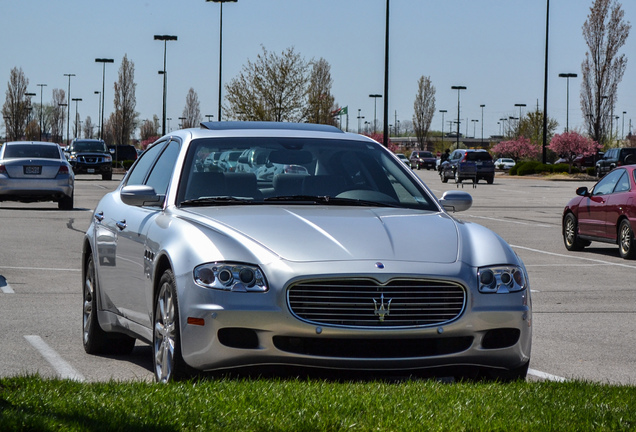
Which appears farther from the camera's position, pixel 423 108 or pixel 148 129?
pixel 148 129

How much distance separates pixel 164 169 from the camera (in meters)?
7.54

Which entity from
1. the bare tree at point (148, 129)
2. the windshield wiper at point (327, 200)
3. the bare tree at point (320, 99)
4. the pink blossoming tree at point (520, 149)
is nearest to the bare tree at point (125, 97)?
the bare tree at point (320, 99)

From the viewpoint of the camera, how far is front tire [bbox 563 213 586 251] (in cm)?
1898

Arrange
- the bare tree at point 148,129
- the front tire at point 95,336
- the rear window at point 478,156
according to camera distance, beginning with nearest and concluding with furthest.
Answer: the front tire at point 95,336 < the rear window at point 478,156 < the bare tree at point 148,129

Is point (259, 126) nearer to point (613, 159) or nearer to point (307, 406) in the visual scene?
point (307, 406)

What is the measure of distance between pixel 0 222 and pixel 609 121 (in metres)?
60.8

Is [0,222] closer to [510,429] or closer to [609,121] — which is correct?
[510,429]

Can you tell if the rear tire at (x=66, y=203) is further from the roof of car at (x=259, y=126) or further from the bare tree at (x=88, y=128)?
the bare tree at (x=88, y=128)

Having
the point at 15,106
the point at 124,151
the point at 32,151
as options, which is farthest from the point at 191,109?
the point at 32,151

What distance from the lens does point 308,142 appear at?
7.47 meters

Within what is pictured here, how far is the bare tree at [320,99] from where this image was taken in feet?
221

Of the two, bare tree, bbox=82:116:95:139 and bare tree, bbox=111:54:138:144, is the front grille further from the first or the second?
bare tree, bbox=82:116:95:139

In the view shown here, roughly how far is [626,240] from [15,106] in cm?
11757

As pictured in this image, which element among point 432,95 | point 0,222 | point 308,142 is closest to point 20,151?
point 0,222
